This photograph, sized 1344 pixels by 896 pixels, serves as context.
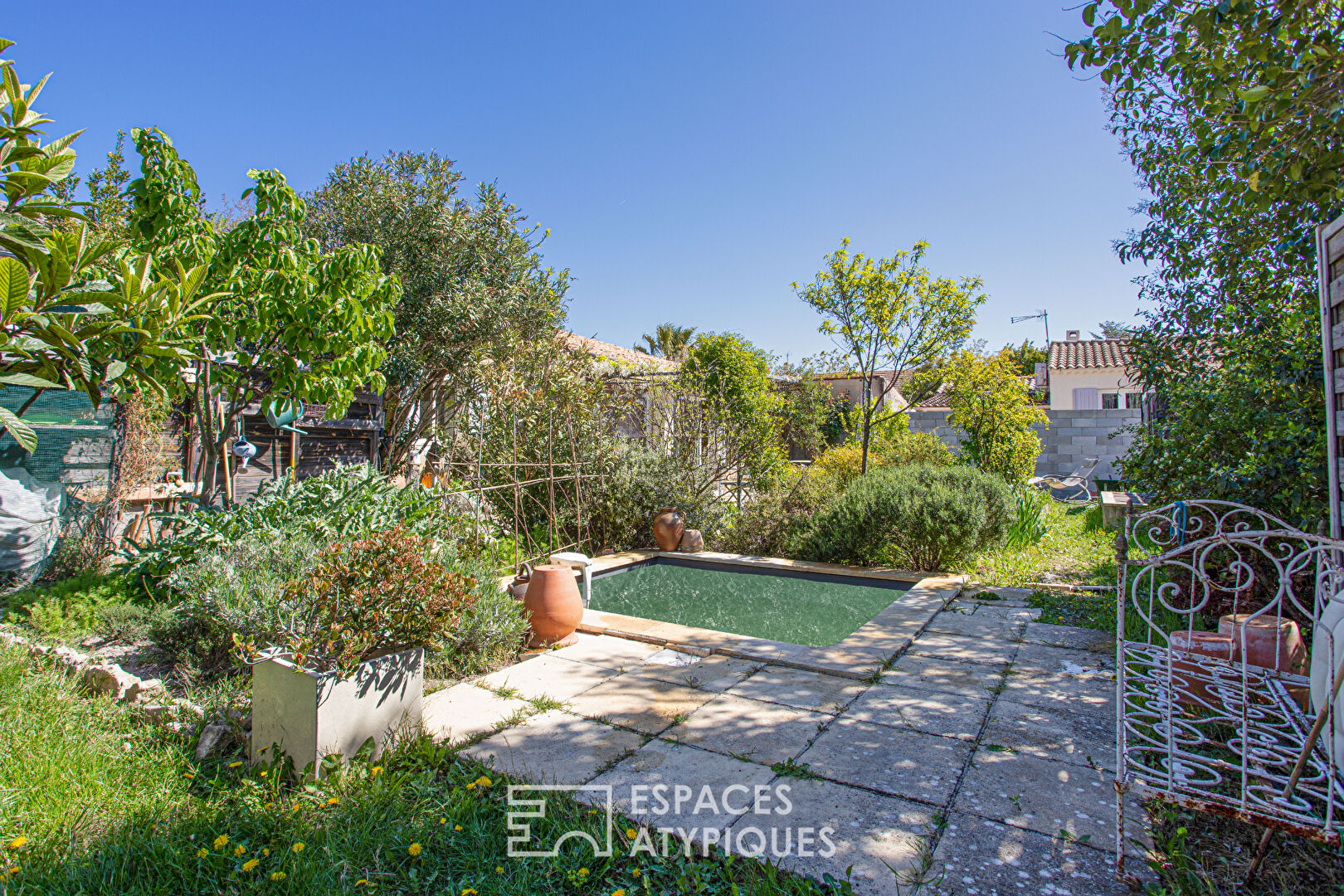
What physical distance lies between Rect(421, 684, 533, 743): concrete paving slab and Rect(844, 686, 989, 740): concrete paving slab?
172 cm

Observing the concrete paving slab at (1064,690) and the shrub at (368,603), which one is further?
the concrete paving slab at (1064,690)

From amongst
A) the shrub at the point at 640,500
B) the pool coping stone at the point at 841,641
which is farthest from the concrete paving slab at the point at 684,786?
the shrub at the point at 640,500

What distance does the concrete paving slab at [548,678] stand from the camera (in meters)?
3.61

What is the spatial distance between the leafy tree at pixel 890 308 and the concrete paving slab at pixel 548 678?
5713mm

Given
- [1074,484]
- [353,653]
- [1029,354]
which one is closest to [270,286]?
[353,653]

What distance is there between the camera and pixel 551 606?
4402 millimetres

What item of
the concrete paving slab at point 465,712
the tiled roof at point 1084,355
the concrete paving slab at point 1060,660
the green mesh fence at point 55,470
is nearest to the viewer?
the concrete paving slab at point 465,712

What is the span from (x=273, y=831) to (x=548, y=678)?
171 centimetres

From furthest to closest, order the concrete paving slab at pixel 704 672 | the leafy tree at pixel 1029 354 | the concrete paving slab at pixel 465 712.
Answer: the leafy tree at pixel 1029 354 → the concrete paving slab at pixel 704 672 → the concrete paving slab at pixel 465 712

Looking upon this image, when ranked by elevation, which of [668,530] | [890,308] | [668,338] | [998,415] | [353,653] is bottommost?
[353,653]

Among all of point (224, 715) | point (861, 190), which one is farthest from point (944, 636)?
point (861, 190)

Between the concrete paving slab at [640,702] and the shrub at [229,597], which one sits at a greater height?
the shrub at [229,597]

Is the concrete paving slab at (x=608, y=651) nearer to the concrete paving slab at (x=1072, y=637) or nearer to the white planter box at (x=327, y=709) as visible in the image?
the white planter box at (x=327, y=709)

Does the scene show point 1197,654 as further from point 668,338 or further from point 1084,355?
point 668,338
